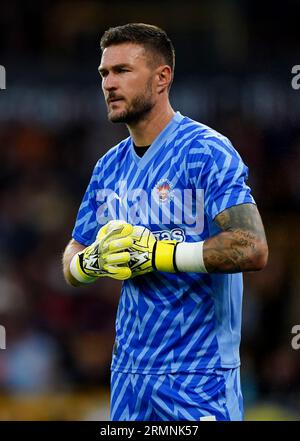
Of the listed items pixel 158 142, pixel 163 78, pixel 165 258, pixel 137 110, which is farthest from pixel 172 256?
pixel 163 78

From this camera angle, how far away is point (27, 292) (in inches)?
351

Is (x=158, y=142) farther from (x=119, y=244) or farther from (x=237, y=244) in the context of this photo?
(x=237, y=244)

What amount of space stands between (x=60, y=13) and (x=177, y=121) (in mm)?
7570

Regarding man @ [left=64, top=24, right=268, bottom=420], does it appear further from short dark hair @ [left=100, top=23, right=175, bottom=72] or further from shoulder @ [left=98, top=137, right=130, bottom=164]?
shoulder @ [left=98, top=137, right=130, bottom=164]

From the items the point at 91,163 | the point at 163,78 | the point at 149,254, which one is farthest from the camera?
the point at 91,163

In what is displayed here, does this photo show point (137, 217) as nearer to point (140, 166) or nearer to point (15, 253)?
point (140, 166)

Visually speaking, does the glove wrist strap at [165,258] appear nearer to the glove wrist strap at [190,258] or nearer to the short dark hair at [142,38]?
the glove wrist strap at [190,258]

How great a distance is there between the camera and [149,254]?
145 inches

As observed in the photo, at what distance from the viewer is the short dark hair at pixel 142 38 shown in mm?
4062

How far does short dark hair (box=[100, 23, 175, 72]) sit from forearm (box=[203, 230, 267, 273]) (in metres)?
0.98

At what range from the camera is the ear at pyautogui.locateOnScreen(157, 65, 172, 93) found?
409 cm

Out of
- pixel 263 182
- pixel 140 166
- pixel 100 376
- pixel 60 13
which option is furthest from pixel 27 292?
pixel 140 166

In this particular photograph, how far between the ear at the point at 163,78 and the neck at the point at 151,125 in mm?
91

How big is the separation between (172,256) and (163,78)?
90cm
